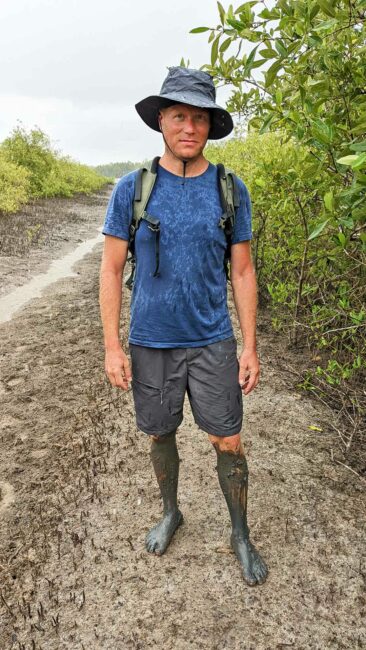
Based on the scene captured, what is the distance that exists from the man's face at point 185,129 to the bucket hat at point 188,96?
0.04m

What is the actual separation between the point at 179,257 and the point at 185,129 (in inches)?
23.0

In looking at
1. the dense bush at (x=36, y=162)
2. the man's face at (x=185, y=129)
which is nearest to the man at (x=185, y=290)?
the man's face at (x=185, y=129)

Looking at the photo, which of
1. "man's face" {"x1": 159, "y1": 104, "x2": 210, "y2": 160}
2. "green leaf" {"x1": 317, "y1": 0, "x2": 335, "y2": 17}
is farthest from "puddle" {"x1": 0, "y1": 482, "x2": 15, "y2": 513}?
"green leaf" {"x1": 317, "y1": 0, "x2": 335, "y2": 17}

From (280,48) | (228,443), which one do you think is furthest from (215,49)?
(228,443)

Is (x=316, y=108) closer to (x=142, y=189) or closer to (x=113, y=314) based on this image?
(x=142, y=189)

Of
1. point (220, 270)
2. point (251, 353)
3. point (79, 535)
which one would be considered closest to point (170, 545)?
point (79, 535)

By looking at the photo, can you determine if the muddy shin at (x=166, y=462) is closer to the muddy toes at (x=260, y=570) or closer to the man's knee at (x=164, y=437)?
the man's knee at (x=164, y=437)

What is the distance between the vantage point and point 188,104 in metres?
2.05

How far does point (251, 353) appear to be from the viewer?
2.36 metres

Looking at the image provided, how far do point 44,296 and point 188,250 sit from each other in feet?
22.2

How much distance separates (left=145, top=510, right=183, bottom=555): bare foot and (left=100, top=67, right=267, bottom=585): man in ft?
1.50

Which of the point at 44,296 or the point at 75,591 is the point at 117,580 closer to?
the point at 75,591

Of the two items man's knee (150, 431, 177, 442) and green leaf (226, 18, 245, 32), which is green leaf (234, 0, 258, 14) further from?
man's knee (150, 431, 177, 442)

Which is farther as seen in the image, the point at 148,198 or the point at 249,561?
the point at 249,561
